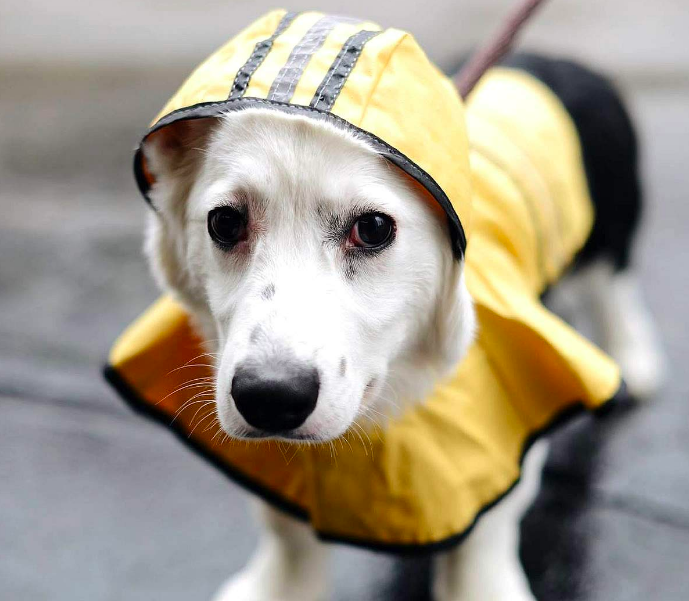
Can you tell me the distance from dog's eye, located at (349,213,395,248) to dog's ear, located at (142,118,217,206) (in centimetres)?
38

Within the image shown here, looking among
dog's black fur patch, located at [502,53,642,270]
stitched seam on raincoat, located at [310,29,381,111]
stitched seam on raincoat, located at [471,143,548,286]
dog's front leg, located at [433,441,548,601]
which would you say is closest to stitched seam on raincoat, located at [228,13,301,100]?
stitched seam on raincoat, located at [310,29,381,111]

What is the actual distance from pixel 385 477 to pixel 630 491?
108 centimetres

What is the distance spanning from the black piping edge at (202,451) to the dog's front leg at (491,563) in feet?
1.30

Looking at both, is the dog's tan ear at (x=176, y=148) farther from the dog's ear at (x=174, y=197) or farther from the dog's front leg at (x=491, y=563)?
the dog's front leg at (x=491, y=563)

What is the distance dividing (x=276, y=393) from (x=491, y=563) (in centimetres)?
94

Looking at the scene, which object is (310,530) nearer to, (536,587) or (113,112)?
(536,587)

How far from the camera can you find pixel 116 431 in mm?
2996

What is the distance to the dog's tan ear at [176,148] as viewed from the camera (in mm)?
1800

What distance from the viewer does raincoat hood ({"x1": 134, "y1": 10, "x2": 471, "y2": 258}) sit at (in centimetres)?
155

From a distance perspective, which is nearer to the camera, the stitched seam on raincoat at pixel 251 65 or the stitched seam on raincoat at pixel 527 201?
the stitched seam on raincoat at pixel 251 65

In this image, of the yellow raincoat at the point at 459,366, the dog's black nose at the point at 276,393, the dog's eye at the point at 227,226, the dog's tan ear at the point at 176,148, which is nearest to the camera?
the dog's black nose at the point at 276,393

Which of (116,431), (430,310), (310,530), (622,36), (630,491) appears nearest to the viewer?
(430,310)

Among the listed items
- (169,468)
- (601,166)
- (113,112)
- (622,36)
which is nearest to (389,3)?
(622,36)

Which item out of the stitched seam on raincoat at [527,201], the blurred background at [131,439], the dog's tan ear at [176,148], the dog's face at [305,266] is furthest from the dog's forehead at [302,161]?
the blurred background at [131,439]
